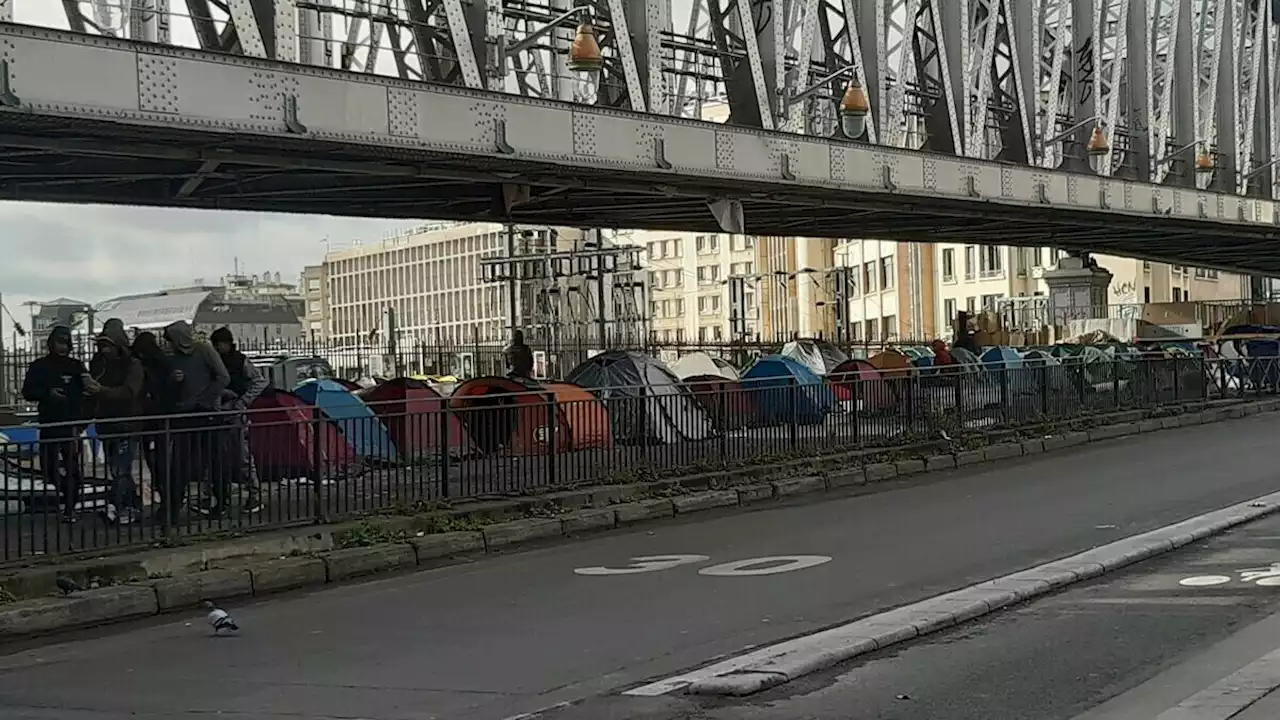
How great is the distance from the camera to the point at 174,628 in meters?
10.1

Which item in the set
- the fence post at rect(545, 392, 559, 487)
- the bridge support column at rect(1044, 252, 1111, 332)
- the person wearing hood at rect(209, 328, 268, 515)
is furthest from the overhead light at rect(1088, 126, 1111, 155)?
the bridge support column at rect(1044, 252, 1111, 332)

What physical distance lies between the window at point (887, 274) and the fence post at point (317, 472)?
254ft

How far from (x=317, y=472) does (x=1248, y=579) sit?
8455 mm

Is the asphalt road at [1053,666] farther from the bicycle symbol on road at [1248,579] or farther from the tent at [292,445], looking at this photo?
the tent at [292,445]

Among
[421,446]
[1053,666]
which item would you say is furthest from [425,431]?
[1053,666]

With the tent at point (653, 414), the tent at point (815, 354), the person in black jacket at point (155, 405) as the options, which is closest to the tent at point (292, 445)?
the person in black jacket at point (155, 405)

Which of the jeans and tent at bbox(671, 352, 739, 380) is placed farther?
tent at bbox(671, 352, 739, 380)

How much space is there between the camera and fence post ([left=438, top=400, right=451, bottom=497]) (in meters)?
14.9

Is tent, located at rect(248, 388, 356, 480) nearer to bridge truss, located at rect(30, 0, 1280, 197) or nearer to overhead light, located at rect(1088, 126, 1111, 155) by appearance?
bridge truss, located at rect(30, 0, 1280, 197)

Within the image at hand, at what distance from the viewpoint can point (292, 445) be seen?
13.6 m

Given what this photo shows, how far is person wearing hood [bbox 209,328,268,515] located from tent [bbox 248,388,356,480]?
3.8 inches

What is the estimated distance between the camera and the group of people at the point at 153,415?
12.2 metres

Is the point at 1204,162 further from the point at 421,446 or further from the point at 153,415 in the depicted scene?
the point at 153,415

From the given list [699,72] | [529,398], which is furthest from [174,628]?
[699,72]
